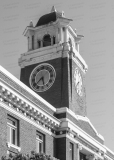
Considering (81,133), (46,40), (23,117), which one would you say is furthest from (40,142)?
(46,40)

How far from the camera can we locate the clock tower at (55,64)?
4531 centimetres

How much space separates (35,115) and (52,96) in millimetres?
8307

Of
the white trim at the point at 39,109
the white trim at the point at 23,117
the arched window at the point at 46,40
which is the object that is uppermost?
the arched window at the point at 46,40

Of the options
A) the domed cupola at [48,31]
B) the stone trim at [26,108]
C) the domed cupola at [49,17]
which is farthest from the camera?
the domed cupola at [49,17]

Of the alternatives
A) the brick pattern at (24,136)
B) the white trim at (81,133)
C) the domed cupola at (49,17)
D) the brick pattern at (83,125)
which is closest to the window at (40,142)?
the brick pattern at (24,136)

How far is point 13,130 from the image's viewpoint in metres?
34.6

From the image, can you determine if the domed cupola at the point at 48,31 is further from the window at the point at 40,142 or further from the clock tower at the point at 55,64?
the window at the point at 40,142

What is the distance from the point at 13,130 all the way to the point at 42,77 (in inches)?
506

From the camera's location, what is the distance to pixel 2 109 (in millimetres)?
32844

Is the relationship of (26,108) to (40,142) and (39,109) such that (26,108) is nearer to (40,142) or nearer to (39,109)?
(39,109)

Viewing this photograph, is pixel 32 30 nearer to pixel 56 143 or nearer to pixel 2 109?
pixel 56 143

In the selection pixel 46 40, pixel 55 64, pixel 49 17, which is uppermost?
pixel 49 17

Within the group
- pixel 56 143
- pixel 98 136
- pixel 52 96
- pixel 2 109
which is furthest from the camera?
pixel 98 136

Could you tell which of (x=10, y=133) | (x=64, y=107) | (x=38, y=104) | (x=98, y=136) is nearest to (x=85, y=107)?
(x=98, y=136)
